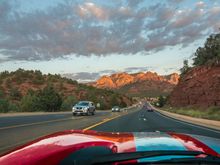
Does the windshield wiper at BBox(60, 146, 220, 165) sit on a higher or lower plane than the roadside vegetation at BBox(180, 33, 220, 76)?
lower

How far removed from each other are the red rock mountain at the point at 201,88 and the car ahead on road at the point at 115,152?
7358cm

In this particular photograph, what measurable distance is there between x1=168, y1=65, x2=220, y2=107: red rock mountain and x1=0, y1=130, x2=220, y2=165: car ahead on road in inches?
2897

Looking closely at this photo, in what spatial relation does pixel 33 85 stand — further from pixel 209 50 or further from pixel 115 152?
pixel 115 152

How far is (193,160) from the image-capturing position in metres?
3.28

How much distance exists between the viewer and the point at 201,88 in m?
86.9

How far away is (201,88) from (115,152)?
279 ft

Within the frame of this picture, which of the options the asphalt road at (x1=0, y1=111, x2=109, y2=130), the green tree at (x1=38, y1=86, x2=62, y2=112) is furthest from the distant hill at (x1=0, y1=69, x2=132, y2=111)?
the asphalt road at (x1=0, y1=111, x2=109, y2=130)

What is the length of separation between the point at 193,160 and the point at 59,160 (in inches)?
42.1

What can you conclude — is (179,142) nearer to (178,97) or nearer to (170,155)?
(170,155)

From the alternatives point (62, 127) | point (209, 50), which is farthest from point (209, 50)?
point (62, 127)

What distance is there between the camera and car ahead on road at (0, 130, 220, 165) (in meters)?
3.27

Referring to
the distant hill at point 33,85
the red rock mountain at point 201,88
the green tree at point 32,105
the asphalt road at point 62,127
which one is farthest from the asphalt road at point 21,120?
the distant hill at point 33,85

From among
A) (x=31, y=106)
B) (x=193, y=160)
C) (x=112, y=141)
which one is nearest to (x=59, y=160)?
(x=112, y=141)

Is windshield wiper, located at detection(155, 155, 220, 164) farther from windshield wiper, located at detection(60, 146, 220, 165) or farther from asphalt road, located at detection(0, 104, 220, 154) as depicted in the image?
asphalt road, located at detection(0, 104, 220, 154)
